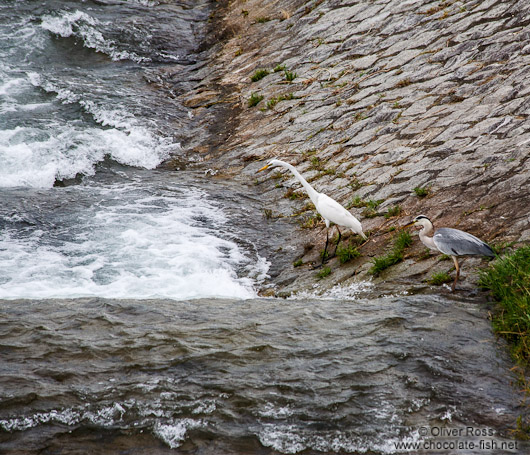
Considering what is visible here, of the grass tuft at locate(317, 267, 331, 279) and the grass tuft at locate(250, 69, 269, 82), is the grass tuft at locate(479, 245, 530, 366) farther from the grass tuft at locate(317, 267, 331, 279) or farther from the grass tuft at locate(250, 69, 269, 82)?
the grass tuft at locate(250, 69, 269, 82)

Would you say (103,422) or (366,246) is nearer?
(103,422)

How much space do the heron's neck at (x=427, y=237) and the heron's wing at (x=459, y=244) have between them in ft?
0.75

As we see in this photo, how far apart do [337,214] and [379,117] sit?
3200 mm

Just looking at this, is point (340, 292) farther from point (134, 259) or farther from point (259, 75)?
point (259, 75)

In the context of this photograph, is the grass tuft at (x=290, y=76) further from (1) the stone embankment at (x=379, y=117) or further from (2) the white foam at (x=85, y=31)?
(2) the white foam at (x=85, y=31)

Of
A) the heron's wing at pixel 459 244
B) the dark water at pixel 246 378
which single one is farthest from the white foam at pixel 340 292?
the heron's wing at pixel 459 244

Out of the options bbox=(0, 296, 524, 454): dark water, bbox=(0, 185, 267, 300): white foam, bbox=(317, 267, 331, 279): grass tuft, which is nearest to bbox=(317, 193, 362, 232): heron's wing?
bbox=(317, 267, 331, 279): grass tuft

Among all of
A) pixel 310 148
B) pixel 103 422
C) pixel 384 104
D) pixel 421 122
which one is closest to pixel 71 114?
pixel 310 148

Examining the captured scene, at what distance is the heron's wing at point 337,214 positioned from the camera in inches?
278

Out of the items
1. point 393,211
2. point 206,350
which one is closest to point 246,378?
point 206,350

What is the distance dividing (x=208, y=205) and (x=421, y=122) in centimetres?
353

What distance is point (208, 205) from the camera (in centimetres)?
913

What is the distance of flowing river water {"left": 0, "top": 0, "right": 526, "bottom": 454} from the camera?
402cm

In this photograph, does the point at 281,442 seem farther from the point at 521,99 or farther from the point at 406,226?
the point at 521,99
